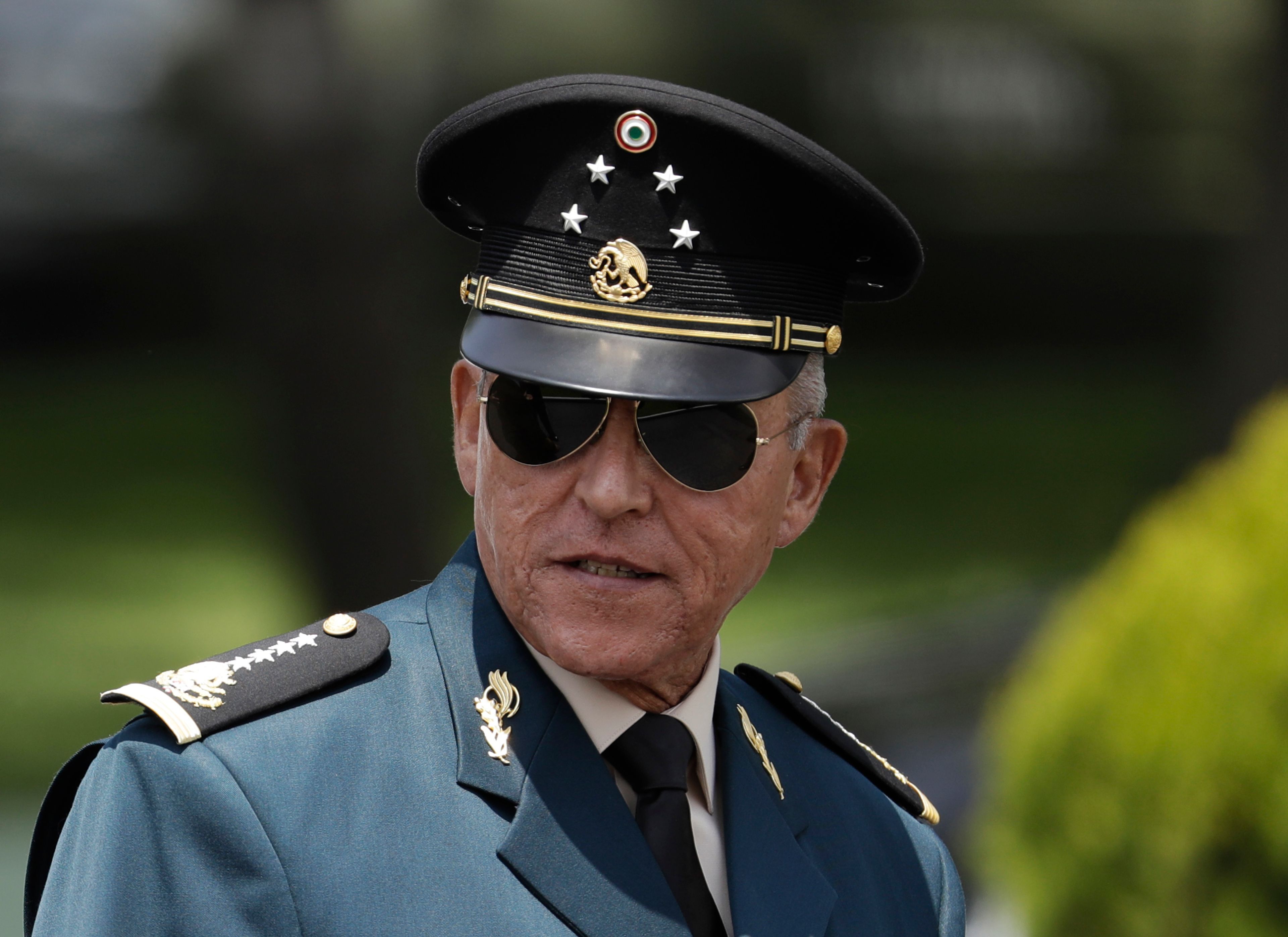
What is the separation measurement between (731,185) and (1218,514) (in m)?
2.68

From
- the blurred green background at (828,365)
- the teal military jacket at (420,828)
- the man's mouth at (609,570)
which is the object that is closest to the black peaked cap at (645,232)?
the man's mouth at (609,570)

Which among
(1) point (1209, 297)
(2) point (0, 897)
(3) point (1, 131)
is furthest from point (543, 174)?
(1) point (1209, 297)

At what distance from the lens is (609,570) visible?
6.93ft

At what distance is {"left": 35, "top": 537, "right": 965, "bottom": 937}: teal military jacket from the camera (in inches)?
71.3

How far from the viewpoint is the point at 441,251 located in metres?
15.5

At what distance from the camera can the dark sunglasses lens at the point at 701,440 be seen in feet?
6.81

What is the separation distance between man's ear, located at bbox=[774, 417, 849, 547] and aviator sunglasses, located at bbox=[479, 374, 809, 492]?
27cm

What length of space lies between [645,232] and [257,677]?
77 cm

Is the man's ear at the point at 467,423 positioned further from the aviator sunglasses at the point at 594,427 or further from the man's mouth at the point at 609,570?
the man's mouth at the point at 609,570

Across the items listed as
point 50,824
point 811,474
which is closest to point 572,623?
point 811,474

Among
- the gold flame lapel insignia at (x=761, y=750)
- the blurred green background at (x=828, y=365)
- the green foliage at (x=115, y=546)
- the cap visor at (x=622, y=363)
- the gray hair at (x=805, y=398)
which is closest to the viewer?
the cap visor at (x=622, y=363)

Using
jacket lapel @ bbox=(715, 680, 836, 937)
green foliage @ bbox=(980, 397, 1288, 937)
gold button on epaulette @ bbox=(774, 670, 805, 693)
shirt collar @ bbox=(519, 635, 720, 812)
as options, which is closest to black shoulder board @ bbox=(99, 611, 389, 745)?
shirt collar @ bbox=(519, 635, 720, 812)

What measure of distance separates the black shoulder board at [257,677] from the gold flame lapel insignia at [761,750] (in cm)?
58

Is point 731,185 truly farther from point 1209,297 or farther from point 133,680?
point 1209,297
